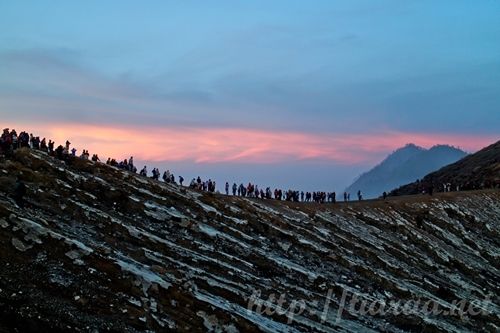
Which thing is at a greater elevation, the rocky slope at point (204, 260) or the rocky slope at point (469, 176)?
the rocky slope at point (469, 176)

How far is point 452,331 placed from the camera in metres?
45.7

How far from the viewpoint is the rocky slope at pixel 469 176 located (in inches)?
4675

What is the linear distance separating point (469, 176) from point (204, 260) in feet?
422

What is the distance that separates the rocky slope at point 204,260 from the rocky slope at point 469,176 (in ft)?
142

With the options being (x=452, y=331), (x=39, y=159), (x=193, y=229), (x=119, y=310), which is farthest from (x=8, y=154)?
(x=452, y=331)

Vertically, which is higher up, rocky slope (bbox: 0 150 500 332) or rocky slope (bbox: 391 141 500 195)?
rocky slope (bbox: 391 141 500 195)

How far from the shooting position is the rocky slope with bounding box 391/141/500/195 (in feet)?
390

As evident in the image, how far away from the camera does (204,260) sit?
40.7 metres

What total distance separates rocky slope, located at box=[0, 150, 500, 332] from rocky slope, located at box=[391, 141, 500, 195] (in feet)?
142

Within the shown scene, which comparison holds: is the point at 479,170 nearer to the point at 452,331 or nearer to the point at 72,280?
the point at 452,331

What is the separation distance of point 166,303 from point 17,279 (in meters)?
9.06

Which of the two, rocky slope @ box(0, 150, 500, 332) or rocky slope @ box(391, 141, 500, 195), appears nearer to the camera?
rocky slope @ box(0, 150, 500, 332)

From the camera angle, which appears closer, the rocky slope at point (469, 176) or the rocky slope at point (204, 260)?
the rocky slope at point (204, 260)

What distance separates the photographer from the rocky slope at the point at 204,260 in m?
27.3
